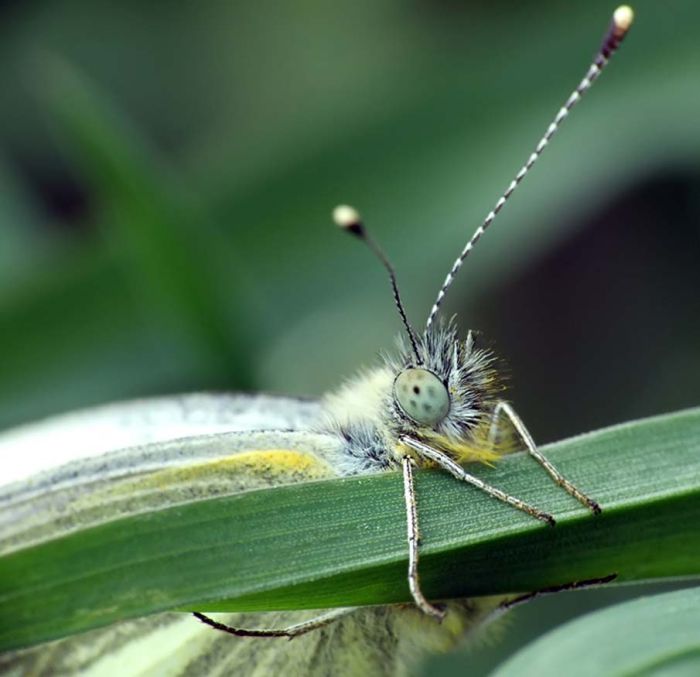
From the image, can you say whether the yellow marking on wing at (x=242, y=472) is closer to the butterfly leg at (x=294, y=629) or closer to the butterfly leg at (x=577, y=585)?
the butterfly leg at (x=294, y=629)

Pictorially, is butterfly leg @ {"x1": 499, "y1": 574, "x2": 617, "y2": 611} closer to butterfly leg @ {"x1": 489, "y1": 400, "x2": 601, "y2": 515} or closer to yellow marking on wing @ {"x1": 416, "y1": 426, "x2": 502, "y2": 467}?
butterfly leg @ {"x1": 489, "y1": 400, "x2": 601, "y2": 515}

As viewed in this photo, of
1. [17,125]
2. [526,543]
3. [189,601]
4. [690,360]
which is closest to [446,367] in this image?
[526,543]

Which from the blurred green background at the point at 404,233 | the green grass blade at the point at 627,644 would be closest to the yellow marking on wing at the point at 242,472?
the green grass blade at the point at 627,644

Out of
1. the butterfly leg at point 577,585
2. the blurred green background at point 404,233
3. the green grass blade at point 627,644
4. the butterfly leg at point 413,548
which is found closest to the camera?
the green grass blade at point 627,644

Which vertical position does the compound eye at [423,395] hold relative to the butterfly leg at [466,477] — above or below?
above

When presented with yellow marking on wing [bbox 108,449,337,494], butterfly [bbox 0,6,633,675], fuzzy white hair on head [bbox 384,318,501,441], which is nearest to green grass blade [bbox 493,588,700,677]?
butterfly [bbox 0,6,633,675]

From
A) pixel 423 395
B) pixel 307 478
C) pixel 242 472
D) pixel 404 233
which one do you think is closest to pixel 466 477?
pixel 423 395
